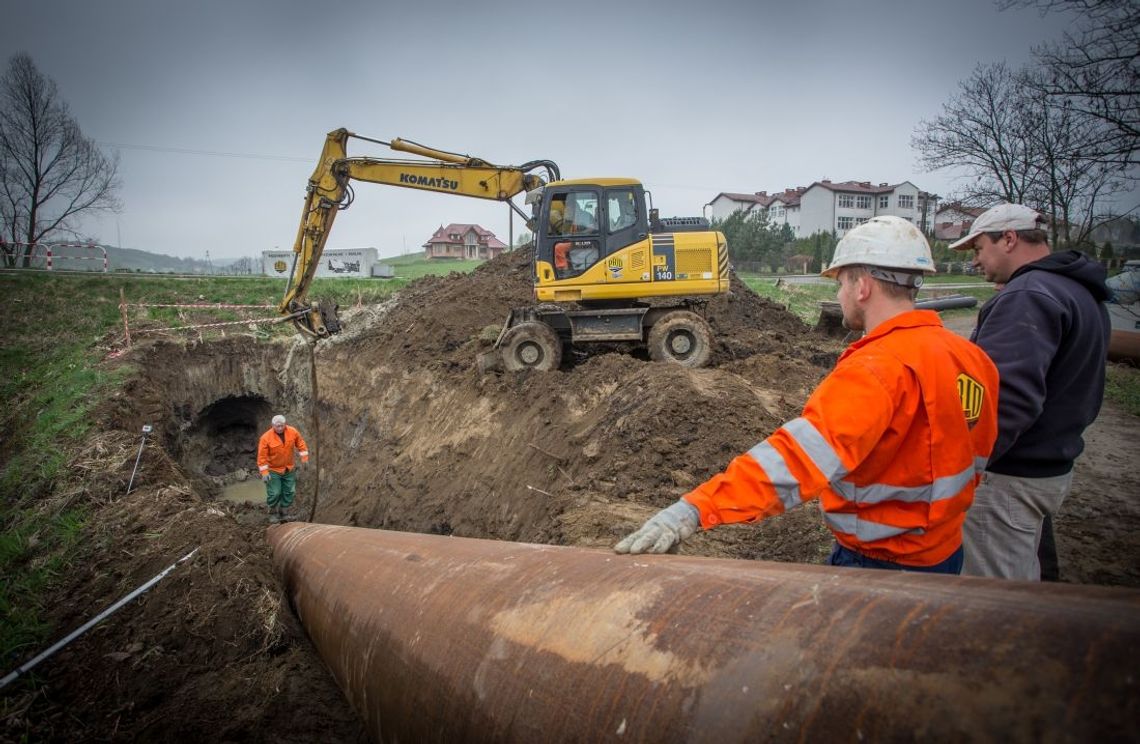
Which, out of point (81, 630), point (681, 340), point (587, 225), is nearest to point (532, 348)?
point (587, 225)

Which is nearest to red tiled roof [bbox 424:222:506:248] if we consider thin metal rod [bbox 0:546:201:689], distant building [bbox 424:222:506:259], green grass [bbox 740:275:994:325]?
distant building [bbox 424:222:506:259]

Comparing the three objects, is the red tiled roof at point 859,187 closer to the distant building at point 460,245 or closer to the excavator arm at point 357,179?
the distant building at point 460,245

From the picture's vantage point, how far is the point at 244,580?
409cm

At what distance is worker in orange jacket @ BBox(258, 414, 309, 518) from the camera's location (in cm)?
975

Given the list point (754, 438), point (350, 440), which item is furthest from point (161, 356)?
point (754, 438)

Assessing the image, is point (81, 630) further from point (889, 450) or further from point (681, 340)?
point (681, 340)

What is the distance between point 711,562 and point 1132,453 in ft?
25.6

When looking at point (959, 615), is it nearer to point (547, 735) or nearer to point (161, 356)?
point (547, 735)

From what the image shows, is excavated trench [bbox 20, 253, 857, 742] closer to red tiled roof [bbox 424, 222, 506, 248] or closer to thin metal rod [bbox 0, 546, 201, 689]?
thin metal rod [bbox 0, 546, 201, 689]

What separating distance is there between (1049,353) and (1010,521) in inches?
29.3

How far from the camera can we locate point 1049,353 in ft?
8.14

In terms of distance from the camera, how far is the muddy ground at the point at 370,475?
10.5 feet

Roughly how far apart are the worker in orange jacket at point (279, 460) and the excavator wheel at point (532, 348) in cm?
371

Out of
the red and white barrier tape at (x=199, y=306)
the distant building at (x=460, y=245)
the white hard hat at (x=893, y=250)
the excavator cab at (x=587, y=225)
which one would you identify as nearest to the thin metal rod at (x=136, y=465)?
the excavator cab at (x=587, y=225)
